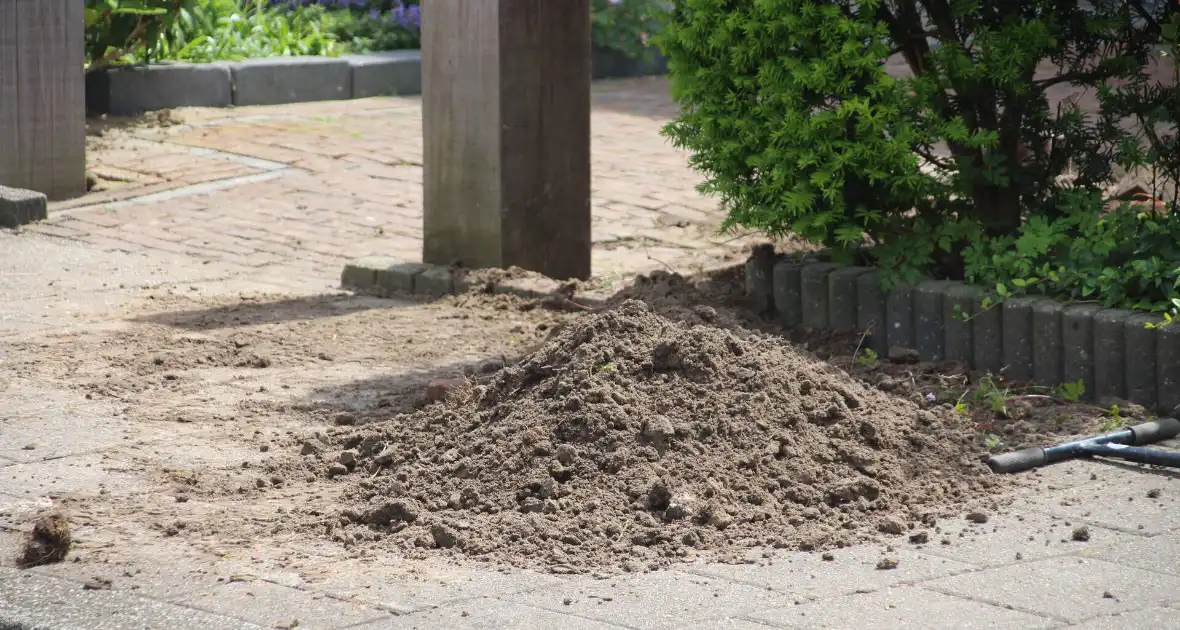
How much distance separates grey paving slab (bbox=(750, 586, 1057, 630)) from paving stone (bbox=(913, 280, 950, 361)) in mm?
2203

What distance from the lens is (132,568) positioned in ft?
13.4

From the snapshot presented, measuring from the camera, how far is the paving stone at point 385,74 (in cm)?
1341

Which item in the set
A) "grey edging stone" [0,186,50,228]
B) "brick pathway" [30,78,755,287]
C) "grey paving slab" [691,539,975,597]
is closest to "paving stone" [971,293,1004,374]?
"grey paving slab" [691,539,975,597]

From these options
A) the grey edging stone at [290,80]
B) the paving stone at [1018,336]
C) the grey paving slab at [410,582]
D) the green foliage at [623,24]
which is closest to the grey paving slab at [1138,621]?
the grey paving slab at [410,582]

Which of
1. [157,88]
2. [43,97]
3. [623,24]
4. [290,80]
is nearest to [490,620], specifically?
[43,97]

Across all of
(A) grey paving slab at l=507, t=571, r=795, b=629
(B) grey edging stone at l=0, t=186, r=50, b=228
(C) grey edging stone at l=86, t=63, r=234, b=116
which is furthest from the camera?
(C) grey edging stone at l=86, t=63, r=234, b=116

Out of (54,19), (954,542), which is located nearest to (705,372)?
(954,542)

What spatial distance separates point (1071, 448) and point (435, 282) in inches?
142

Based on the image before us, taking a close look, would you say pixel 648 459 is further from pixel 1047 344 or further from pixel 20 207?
pixel 20 207

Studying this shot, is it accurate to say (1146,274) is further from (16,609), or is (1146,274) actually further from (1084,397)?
(16,609)

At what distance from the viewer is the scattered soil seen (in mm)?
4109

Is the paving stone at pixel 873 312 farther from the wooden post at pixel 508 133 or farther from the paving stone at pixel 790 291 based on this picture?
the wooden post at pixel 508 133

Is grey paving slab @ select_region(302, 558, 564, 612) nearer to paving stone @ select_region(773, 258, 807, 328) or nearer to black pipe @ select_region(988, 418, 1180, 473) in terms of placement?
black pipe @ select_region(988, 418, 1180, 473)

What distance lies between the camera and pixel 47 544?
13.5 ft
